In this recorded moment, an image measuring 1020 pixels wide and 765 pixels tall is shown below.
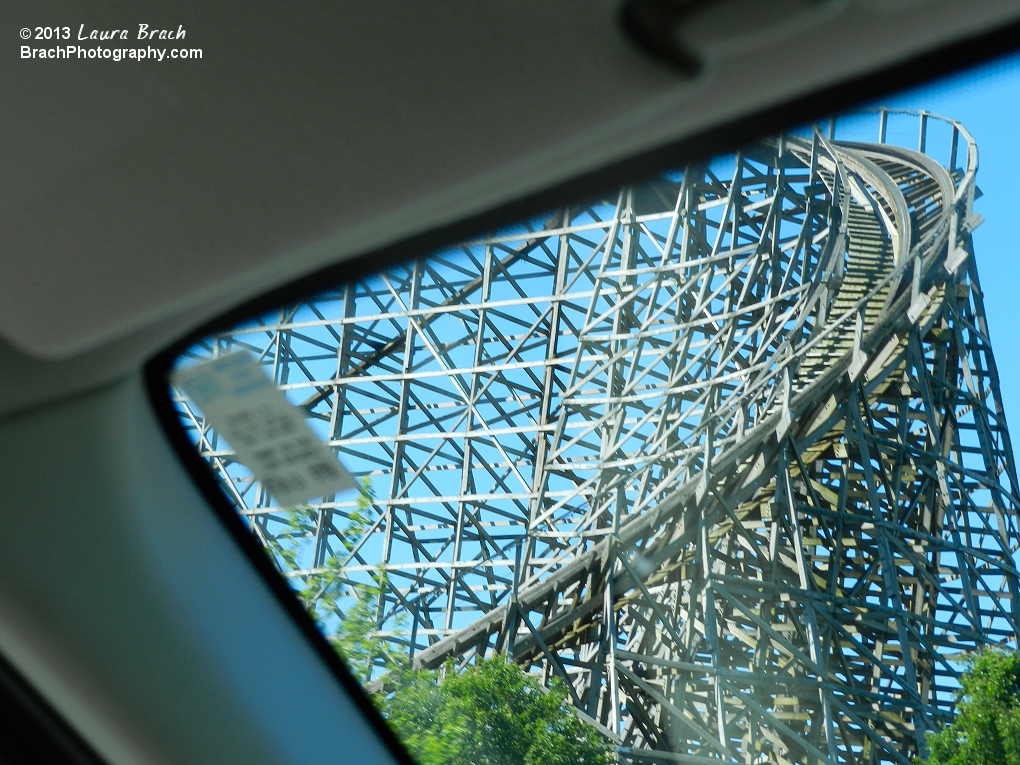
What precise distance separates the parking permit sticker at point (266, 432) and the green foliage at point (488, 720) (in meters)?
0.37

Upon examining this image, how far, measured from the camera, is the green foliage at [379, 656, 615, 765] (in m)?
1.49

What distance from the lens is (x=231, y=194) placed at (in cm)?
85

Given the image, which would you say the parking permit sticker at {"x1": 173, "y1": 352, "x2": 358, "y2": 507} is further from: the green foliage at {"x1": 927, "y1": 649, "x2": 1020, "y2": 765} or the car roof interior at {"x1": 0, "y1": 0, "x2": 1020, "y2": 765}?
the green foliage at {"x1": 927, "y1": 649, "x2": 1020, "y2": 765}

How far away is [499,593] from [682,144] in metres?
1.19

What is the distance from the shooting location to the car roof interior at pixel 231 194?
2.24 ft

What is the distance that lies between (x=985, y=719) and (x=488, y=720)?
79cm

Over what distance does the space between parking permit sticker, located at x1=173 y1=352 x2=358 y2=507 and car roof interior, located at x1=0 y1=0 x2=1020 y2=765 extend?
3.2 inches

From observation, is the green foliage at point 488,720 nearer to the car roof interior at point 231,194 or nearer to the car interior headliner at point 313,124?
the car roof interior at point 231,194

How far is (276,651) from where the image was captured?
126 centimetres
